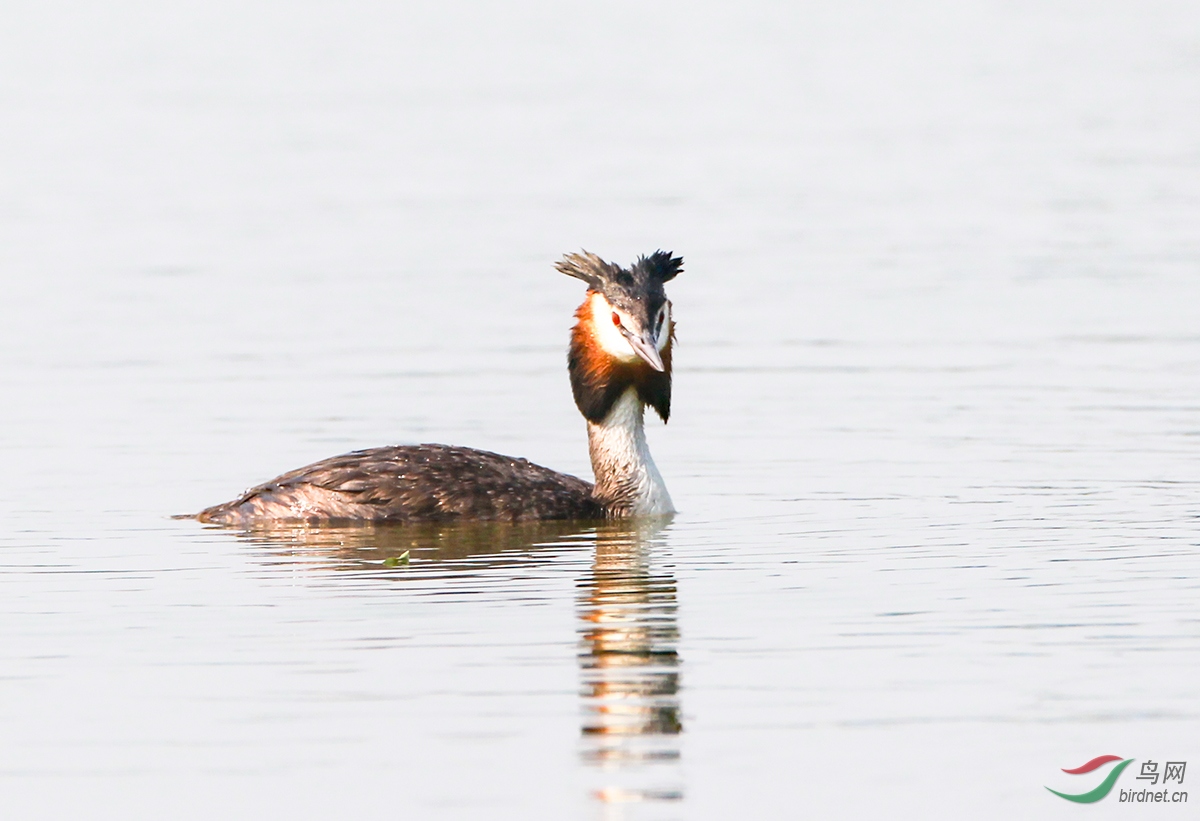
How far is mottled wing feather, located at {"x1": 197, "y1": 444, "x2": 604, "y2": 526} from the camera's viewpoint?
1648 cm

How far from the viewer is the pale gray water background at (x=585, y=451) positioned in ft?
34.6

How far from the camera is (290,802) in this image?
978 centimetres

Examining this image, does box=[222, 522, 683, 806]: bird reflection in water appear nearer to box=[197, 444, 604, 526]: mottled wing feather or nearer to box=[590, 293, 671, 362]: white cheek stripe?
box=[197, 444, 604, 526]: mottled wing feather

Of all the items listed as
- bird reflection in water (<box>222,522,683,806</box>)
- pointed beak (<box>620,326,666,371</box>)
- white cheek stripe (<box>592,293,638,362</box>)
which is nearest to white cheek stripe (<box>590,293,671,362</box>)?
white cheek stripe (<box>592,293,638,362</box>)

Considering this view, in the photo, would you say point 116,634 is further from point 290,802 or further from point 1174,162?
point 1174,162

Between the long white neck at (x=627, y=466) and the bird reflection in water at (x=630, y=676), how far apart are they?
42.3 inches

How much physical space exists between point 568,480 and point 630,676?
5.48 metres

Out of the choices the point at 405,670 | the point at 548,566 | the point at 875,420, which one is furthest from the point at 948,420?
A: the point at 405,670

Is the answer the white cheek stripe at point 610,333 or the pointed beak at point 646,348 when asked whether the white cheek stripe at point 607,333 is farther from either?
the pointed beak at point 646,348

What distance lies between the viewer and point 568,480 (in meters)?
17.2

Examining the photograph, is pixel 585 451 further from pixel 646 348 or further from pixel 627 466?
pixel 646 348

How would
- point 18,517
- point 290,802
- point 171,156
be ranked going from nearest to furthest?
1. point 290,802
2. point 18,517
3. point 171,156

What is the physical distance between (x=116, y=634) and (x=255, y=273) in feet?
53.9

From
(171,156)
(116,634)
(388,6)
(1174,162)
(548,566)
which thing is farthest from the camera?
(388,6)
